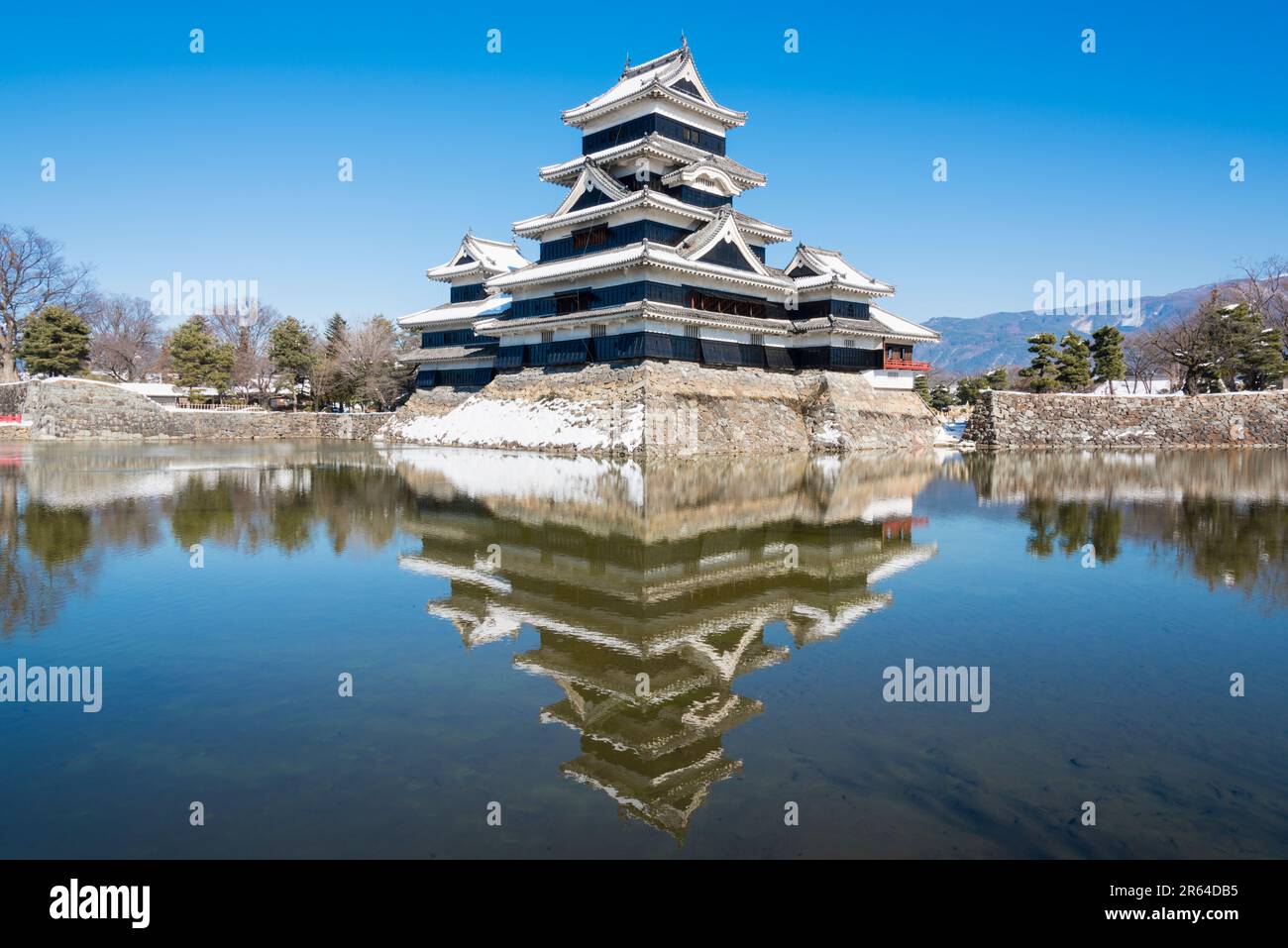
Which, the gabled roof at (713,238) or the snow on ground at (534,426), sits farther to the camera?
the gabled roof at (713,238)

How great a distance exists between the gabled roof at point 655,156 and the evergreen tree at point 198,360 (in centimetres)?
3981

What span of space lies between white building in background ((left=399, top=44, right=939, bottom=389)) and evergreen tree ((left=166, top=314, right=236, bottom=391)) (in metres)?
35.3

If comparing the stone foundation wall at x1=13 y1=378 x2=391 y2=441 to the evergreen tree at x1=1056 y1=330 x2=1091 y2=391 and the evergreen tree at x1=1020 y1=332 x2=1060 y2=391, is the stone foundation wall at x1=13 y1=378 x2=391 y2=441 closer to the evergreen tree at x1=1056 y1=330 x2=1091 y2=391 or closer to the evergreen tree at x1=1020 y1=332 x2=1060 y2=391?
the evergreen tree at x1=1020 y1=332 x2=1060 y2=391

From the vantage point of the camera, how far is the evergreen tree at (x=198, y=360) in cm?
6912

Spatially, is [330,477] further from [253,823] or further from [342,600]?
[253,823]

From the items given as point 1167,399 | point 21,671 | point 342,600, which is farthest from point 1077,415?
point 21,671

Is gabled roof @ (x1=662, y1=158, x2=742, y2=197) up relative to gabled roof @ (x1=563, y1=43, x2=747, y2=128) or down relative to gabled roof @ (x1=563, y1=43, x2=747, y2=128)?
down

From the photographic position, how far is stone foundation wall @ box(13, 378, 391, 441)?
5031cm

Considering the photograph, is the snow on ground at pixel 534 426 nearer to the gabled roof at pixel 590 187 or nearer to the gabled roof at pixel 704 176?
the gabled roof at pixel 590 187

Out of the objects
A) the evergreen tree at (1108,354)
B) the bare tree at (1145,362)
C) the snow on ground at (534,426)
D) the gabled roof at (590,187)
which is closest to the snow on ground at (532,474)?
the snow on ground at (534,426)

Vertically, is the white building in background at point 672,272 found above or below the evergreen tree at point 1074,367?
above

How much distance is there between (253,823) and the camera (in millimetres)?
4863

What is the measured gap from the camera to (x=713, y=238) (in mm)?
41000
